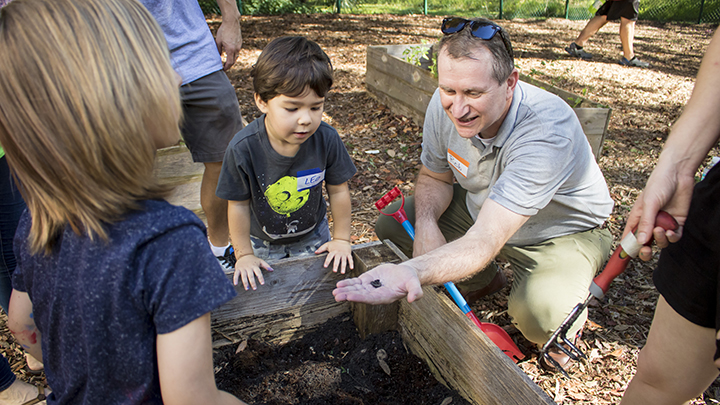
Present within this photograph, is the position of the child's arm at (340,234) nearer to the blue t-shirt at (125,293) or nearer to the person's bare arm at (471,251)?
the person's bare arm at (471,251)

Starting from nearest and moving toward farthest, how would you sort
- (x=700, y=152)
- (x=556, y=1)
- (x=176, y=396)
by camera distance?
1. (x=176, y=396)
2. (x=700, y=152)
3. (x=556, y=1)

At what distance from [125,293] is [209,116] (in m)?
1.96

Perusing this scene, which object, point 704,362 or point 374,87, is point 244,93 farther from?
point 704,362

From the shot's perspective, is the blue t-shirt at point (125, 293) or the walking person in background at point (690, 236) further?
the walking person in background at point (690, 236)

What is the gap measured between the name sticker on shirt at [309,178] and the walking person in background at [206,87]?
784 millimetres

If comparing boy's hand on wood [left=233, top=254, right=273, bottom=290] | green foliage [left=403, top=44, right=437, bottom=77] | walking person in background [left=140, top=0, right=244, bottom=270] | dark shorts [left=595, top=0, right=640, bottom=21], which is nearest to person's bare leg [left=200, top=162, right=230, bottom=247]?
walking person in background [left=140, top=0, right=244, bottom=270]

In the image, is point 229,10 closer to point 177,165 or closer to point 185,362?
point 177,165

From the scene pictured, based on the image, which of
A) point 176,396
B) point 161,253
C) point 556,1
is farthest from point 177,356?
point 556,1

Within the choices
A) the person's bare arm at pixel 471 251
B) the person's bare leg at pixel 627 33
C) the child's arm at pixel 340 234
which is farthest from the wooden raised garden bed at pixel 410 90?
the person's bare leg at pixel 627 33

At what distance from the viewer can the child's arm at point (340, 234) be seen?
6.57ft

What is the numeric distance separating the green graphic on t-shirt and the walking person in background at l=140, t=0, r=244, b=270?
2.08 feet

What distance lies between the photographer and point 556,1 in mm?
15938

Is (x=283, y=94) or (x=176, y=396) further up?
(x=283, y=94)

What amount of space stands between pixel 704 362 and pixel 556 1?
1741 cm
